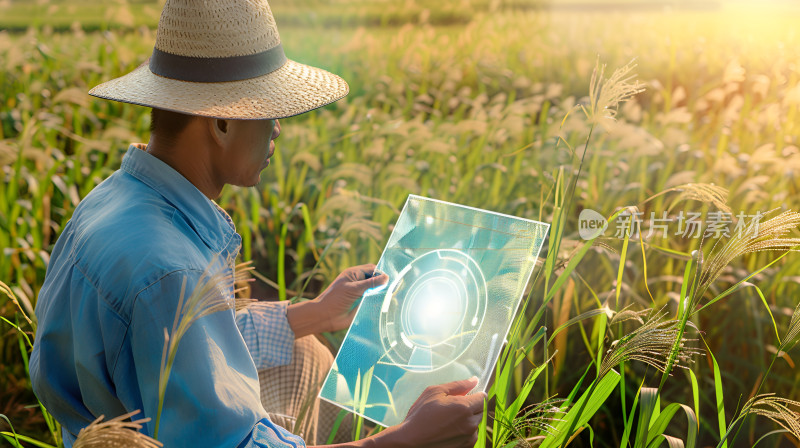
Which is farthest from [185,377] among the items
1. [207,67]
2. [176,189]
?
[207,67]

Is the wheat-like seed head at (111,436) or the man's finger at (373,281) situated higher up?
the wheat-like seed head at (111,436)

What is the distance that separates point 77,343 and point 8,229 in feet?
5.94

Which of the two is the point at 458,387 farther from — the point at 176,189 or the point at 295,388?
the point at 176,189

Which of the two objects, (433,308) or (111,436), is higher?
(111,436)

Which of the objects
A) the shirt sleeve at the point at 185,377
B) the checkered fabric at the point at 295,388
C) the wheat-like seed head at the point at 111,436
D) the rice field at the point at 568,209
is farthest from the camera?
the checkered fabric at the point at 295,388

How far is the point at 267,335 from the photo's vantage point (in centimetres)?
176

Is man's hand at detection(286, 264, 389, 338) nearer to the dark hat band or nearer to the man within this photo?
the man

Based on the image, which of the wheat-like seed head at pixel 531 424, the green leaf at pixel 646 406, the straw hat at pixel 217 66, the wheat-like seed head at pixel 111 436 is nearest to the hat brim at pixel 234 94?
the straw hat at pixel 217 66

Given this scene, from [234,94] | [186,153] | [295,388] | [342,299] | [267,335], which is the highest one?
[234,94]

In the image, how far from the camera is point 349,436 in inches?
74.9

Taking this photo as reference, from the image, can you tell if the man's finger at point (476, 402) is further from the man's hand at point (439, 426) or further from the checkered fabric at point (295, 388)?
the checkered fabric at point (295, 388)

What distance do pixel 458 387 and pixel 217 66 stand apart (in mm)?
855

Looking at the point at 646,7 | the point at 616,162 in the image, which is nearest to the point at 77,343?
the point at 616,162

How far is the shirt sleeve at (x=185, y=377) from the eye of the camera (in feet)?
3.55
